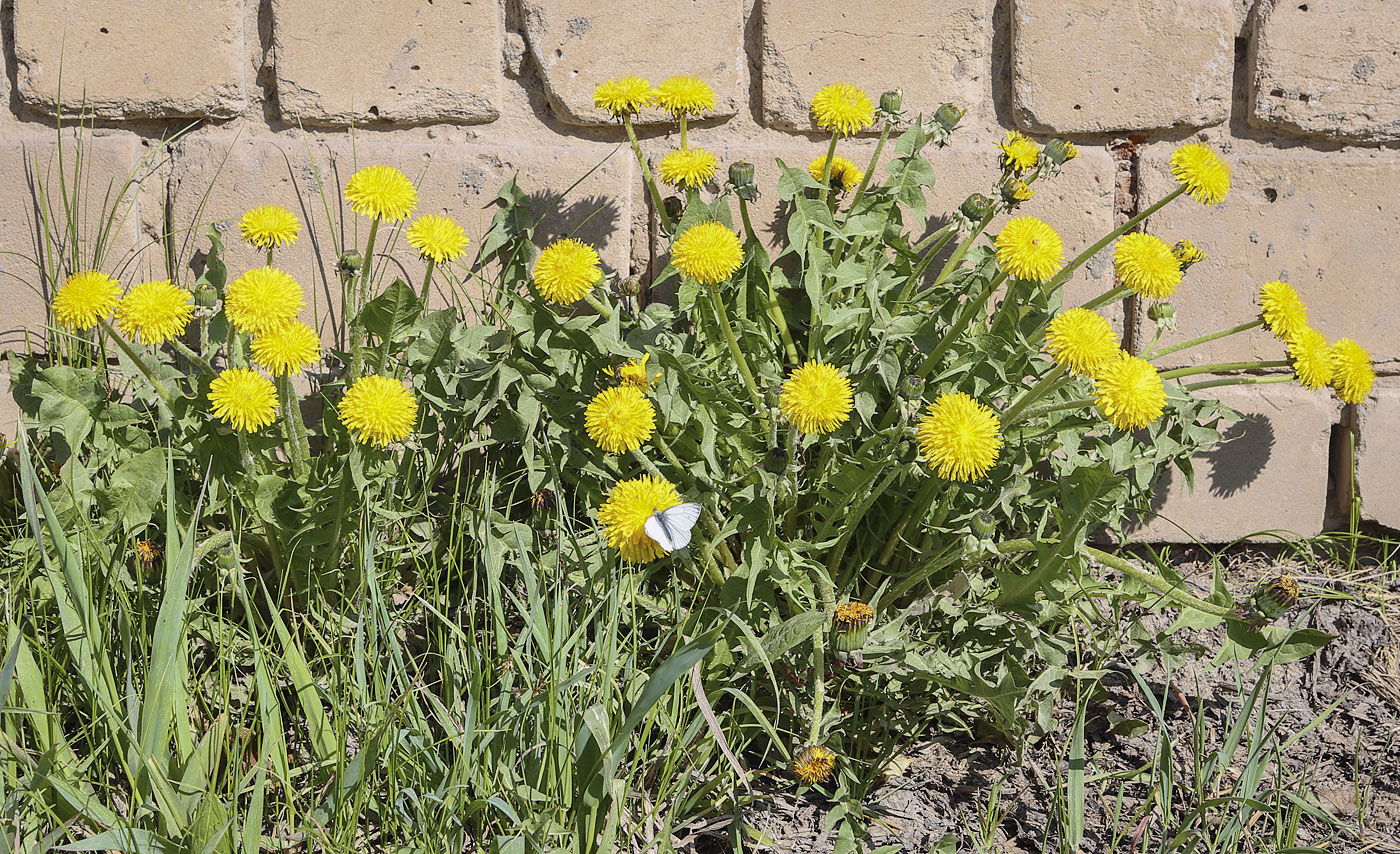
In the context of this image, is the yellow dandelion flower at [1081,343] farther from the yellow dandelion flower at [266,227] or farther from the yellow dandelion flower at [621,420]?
the yellow dandelion flower at [266,227]

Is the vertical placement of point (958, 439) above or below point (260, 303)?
below

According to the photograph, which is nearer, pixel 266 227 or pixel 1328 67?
pixel 266 227

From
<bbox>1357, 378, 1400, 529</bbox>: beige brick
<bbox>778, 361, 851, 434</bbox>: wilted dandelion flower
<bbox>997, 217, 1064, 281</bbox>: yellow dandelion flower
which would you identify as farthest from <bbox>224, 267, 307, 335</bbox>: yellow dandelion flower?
<bbox>1357, 378, 1400, 529</bbox>: beige brick

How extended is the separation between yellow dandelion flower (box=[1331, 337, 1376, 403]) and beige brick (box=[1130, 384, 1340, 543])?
0.37 meters

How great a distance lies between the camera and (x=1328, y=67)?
78.9 inches

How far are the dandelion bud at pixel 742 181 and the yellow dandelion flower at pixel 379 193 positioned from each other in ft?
1.78

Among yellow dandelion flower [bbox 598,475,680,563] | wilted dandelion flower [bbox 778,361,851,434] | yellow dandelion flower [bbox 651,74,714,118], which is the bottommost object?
yellow dandelion flower [bbox 598,475,680,563]

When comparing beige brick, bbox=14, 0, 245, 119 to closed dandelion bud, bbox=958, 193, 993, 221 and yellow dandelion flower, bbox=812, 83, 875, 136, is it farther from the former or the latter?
closed dandelion bud, bbox=958, 193, 993, 221

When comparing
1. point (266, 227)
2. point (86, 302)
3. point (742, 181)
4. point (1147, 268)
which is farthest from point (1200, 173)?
point (86, 302)

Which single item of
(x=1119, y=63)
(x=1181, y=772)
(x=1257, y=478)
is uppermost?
(x=1119, y=63)

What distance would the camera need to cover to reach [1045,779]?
1.60 meters

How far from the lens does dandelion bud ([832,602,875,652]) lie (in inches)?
58.1

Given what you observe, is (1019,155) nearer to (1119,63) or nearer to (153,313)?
(1119,63)

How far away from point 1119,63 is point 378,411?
1536mm
